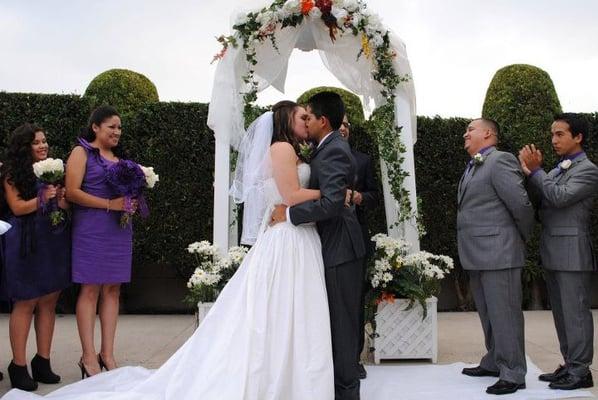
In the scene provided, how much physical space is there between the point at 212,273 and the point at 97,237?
3.46ft

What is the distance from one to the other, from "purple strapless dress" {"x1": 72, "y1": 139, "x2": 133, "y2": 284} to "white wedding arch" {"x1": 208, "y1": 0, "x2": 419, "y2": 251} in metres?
1.05

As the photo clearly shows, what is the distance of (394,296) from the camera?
202 inches

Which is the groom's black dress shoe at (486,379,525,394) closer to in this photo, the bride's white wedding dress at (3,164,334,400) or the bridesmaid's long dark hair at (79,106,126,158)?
the bride's white wedding dress at (3,164,334,400)

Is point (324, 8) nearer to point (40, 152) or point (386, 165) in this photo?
point (386, 165)

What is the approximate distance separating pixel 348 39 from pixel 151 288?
4.39 meters

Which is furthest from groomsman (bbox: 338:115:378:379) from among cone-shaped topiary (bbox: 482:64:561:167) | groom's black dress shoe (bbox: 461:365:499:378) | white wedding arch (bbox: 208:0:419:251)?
cone-shaped topiary (bbox: 482:64:561:167)

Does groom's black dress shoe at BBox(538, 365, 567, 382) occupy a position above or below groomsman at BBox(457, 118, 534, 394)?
below

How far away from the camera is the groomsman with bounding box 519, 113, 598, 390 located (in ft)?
13.4

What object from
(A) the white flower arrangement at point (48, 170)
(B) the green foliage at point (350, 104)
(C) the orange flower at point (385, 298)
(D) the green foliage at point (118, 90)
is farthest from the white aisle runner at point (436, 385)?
(D) the green foliage at point (118, 90)

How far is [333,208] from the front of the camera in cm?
335

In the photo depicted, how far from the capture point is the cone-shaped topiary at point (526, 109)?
7.49 meters

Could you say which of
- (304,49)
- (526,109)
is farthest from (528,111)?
(304,49)

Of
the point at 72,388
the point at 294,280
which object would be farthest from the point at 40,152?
the point at 294,280

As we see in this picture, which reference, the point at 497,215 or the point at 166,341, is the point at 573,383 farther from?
the point at 166,341
